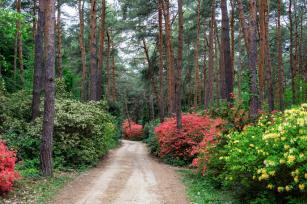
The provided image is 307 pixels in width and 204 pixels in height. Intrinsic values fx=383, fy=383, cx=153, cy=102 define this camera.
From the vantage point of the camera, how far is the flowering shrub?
600cm

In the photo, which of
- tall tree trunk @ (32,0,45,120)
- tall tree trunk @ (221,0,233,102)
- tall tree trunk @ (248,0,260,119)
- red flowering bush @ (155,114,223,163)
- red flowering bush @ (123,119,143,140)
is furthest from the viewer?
red flowering bush @ (123,119,143,140)

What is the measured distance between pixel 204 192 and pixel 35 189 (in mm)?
4260

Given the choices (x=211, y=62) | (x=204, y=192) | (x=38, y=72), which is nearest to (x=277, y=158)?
(x=204, y=192)

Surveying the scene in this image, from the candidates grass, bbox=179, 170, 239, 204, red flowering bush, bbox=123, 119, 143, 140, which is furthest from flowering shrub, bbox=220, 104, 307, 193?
red flowering bush, bbox=123, 119, 143, 140

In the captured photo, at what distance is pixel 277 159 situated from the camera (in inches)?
250

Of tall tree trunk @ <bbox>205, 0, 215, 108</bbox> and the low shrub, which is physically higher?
tall tree trunk @ <bbox>205, 0, 215, 108</bbox>

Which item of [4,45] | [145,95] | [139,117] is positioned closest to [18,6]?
[4,45]

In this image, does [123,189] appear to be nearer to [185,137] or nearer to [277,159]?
[277,159]

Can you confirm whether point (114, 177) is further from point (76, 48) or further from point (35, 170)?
point (76, 48)

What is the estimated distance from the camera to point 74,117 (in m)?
14.5

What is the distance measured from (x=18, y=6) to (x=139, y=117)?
34522 millimetres

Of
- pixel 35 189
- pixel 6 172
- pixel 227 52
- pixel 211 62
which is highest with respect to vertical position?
pixel 211 62

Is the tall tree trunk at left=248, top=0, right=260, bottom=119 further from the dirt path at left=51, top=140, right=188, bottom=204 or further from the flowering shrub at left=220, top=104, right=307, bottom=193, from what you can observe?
the dirt path at left=51, top=140, right=188, bottom=204

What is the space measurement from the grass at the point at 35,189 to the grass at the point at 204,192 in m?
3.42
